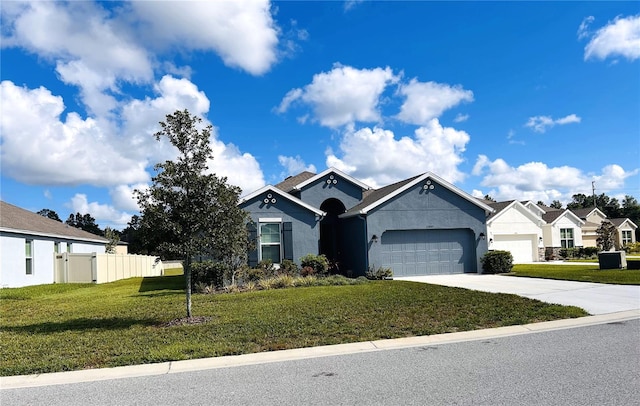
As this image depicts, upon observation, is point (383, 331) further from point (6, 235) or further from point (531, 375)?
point (6, 235)

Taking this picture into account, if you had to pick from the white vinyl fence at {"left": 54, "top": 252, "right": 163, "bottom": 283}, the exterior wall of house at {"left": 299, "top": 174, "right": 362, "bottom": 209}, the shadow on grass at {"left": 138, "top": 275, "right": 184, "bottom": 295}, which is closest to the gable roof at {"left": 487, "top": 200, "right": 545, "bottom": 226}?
the exterior wall of house at {"left": 299, "top": 174, "right": 362, "bottom": 209}

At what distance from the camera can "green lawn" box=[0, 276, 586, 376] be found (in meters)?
7.68

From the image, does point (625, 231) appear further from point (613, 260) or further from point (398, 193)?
point (398, 193)

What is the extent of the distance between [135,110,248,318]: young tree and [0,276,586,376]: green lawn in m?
1.67

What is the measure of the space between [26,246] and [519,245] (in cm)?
3094

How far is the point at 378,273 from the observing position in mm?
20734

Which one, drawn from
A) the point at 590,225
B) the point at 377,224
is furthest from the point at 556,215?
the point at 377,224

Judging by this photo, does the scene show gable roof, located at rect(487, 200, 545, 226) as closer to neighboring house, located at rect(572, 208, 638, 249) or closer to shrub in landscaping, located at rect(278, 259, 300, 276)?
neighboring house, located at rect(572, 208, 638, 249)

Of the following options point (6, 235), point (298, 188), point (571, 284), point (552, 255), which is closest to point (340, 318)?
point (571, 284)

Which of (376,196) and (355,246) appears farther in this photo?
(376,196)

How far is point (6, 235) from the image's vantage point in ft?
68.8

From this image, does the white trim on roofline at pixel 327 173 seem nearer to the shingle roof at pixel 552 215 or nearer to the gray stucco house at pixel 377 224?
the gray stucco house at pixel 377 224

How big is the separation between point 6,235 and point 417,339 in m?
20.4

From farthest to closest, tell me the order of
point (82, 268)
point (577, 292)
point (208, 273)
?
point (82, 268), point (208, 273), point (577, 292)
